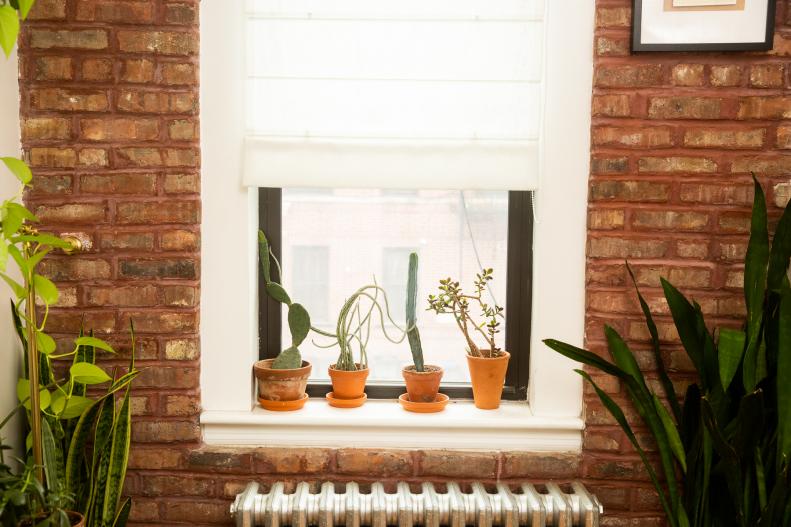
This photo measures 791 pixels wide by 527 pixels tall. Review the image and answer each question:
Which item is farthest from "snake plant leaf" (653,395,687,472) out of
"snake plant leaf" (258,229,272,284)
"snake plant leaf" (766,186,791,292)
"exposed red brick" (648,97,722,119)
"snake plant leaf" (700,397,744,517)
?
"snake plant leaf" (258,229,272,284)

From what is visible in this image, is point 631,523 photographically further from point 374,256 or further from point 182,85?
point 182,85

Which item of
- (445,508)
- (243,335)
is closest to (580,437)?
(445,508)

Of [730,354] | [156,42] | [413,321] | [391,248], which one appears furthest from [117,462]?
[730,354]

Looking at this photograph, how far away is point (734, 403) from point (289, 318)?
4.42 ft

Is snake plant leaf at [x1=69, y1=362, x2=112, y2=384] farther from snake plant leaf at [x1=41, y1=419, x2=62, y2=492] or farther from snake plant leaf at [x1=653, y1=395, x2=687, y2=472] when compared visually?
snake plant leaf at [x1=653, y1=395, x2=687, y2=472]

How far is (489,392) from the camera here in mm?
2109

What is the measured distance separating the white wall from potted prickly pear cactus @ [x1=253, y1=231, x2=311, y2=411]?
715 mm

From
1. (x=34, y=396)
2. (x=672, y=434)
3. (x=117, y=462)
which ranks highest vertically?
(x=34, y=396)

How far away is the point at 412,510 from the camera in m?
1.84

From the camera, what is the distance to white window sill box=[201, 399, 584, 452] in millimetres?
2010

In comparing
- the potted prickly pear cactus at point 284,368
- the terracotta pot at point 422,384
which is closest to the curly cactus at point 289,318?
the potted prickly pear cactus at point 284,368

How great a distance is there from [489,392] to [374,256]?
62 centimetres

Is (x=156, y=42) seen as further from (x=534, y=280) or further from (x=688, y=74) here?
(x=688, y=74)

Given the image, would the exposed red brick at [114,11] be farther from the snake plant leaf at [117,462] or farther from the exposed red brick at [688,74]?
the exposed red brick at [688,74]
